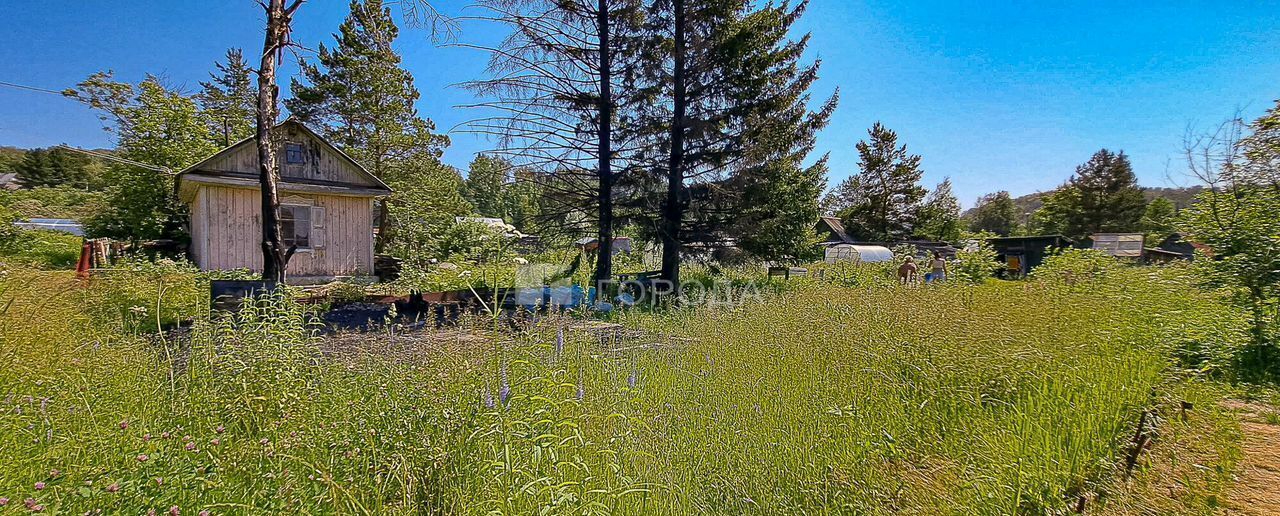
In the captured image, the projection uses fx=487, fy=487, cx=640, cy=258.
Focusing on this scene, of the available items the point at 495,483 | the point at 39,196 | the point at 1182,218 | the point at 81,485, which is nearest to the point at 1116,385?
the point at 495,483

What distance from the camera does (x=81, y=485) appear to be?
1.51m

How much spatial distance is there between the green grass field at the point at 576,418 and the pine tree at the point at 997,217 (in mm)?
53741

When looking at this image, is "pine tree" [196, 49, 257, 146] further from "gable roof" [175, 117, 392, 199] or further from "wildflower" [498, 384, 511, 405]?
"wildflower" [498, 384, 511, 405]

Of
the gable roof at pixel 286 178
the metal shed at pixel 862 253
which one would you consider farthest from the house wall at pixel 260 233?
the metal shed at pixel 862 253

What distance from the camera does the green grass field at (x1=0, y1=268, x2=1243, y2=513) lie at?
1737 millimetres

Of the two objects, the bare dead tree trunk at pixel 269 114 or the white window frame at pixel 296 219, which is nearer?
the bare dead tree trunk at pixel 269 114

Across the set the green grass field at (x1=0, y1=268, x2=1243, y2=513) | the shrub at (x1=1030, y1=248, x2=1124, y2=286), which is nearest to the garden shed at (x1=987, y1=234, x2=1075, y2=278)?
the shrub at (x1=1030, y1=248, x2=1124, y2=286)

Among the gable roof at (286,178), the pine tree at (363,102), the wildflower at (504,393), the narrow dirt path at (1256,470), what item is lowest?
the narrow dirt path at (1256,470)

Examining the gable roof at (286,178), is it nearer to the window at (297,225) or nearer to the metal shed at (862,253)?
the window at (297,225)

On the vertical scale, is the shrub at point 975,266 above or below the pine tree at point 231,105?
below

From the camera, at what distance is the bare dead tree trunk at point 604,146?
907 centimetres

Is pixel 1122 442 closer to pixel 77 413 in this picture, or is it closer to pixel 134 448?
pixel 134 448

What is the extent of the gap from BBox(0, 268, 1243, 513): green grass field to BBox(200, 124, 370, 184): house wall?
8100 mm

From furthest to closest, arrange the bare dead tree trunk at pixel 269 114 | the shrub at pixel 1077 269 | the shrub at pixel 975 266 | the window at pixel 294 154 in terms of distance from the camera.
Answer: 1. the window at pixel 294 154
2. the shrub at pixel 975 266
3. the shrub at pixel 1077 269
4. the bare dead tree trunk at pixel 269 114
